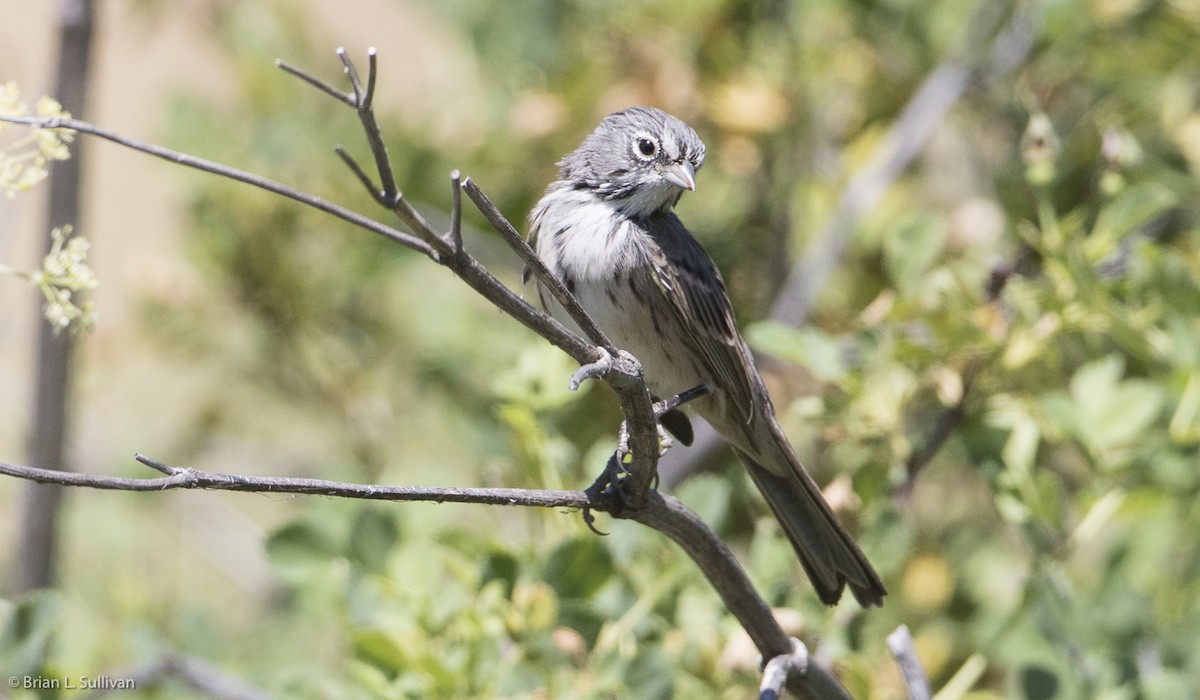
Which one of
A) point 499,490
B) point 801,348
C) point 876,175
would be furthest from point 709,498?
point 876,175

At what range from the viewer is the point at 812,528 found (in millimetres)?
2500

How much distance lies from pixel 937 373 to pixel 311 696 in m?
1.43

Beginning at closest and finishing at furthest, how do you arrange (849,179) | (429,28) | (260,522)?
1. (849,179)
2. (429,28)
3. (260,522)

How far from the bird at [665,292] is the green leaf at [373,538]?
1.66ft

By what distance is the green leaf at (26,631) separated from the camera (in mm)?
2025

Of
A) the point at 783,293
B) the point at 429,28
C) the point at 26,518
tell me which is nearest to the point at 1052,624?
the point at 783,293

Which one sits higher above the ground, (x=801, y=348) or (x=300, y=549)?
(x=801, y=348)

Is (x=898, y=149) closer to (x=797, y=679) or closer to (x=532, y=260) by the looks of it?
(x=797, y=679)

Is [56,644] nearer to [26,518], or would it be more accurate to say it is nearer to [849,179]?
[26,518]

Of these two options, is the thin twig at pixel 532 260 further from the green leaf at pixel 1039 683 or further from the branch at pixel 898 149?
the branch at pixel 898 149

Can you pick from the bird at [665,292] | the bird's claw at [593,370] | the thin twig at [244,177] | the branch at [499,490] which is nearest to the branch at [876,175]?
the bird at [665,292]

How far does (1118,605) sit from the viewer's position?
2.50 meters

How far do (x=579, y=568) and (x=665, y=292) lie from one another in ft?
1.94

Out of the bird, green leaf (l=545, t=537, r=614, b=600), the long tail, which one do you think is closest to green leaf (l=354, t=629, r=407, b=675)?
green leaf (l=545, t=537, r=614, b=600)
